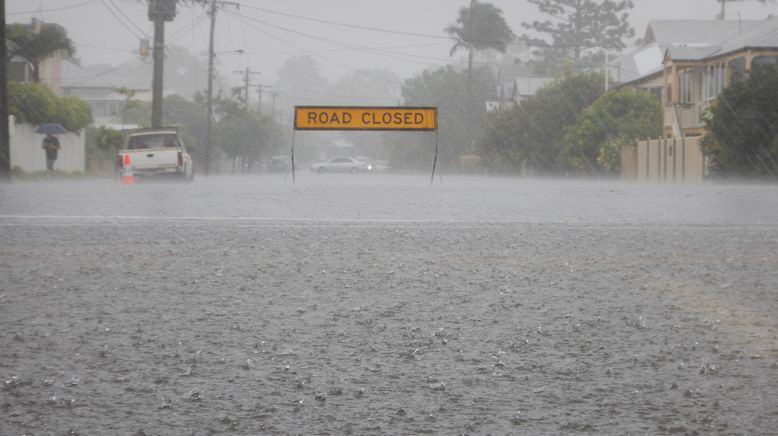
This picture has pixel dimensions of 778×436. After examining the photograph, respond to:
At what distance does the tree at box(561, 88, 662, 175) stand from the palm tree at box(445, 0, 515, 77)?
43.4 meters

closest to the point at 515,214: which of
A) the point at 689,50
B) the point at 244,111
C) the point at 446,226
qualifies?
Result: the point at 446,226

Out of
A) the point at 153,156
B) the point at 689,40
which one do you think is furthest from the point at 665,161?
the point at 689,40

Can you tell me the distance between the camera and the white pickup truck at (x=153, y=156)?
114 feet

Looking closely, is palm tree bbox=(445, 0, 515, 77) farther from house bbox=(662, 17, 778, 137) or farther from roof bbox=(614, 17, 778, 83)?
house bbox=(662, 17, 778, 137)

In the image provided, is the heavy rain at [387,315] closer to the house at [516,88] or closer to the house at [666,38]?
the house at [666,38]

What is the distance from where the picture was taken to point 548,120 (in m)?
58.7

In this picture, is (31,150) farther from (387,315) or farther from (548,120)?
(387,315)

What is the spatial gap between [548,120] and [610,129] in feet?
32.3

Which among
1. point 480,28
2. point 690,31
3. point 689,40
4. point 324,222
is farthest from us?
point 480,28

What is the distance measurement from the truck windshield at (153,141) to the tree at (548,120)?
23852 mm

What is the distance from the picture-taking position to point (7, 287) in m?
6.24

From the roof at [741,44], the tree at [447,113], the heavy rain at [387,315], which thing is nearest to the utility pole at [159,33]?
the roof at [741,44]

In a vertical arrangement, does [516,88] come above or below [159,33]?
above

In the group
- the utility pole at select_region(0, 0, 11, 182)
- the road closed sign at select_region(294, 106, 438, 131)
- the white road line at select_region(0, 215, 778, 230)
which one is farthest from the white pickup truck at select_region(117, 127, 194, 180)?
the white road line at select_region(0, 215, 778, 230)
